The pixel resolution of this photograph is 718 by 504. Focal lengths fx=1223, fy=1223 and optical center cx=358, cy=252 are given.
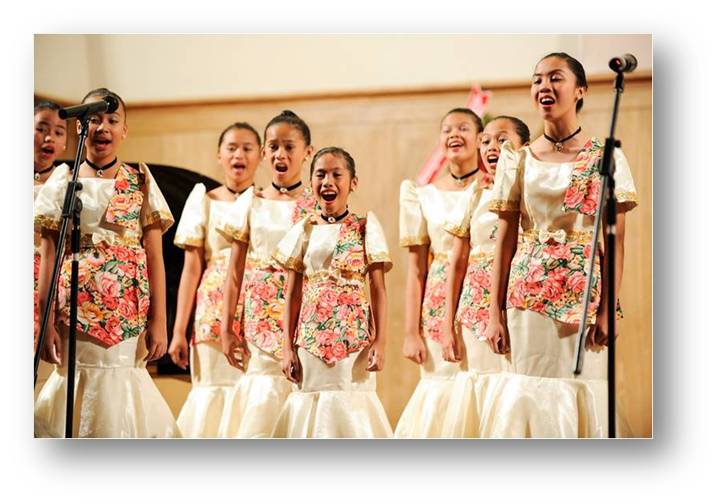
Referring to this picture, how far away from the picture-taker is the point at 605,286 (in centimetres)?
409

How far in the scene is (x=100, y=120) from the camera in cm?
440

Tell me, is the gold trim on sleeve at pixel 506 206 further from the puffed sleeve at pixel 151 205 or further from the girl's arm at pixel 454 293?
the puffed sleeve at pixel 151 205

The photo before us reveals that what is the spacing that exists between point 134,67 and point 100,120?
23cm

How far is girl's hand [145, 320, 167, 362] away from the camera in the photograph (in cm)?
440

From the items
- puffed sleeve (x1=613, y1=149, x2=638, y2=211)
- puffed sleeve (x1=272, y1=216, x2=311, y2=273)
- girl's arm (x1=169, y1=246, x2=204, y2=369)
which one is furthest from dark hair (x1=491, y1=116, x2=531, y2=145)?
girl's arm (x1=169, y1=246, x2=204, y2=369)

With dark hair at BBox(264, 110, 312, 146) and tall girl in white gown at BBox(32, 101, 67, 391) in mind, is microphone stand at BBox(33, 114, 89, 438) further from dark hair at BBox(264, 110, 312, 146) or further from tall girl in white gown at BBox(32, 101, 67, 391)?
dark hair at BBox(264, 110, 312, 146)

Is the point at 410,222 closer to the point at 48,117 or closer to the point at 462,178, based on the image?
the point at 462,178

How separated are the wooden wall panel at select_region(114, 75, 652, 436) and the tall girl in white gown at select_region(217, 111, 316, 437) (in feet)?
0.23

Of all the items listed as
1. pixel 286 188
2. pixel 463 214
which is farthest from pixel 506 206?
pixel 286 188

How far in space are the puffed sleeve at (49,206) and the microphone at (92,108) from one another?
0.29 m

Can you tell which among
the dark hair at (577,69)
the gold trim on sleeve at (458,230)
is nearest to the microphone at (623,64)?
the dark hair at (577,69)

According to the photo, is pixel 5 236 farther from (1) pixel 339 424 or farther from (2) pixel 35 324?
(1) pixel 339 424

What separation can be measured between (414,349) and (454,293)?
0.24 metres
